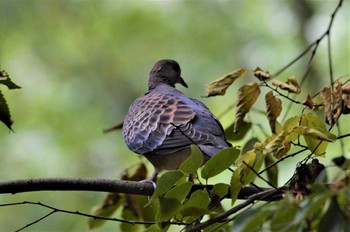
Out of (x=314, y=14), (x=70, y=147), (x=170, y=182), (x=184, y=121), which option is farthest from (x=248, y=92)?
(x=314, y=14)

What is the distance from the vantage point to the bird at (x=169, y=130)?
2457 millimetres

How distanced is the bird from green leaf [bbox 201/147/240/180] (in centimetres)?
82

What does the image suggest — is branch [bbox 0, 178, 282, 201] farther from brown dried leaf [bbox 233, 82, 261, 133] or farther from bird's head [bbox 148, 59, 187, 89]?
bird's head [bbox 148, 59, 187, 89]

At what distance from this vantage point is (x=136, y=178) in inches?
103

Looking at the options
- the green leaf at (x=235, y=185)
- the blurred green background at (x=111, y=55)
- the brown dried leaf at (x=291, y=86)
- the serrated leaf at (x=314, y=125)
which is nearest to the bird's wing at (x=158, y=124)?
the brown dried leaf at (x=291, y=86)

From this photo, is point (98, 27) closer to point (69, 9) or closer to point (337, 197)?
point (69, 9)

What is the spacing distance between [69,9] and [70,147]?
2.26m

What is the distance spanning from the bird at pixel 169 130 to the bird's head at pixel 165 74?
1.12 ft

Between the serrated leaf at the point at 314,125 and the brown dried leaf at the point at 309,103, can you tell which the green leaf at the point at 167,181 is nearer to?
the serrated leaf at the point at 314,125

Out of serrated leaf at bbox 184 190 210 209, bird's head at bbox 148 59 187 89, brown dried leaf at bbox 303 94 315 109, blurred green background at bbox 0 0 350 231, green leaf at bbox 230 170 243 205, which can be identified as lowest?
blurred green background at bbox 0 0 350 231

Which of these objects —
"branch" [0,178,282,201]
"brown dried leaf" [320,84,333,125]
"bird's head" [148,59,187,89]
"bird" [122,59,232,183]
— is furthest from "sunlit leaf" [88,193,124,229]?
"brown dried leaf" [320,84,333,125]

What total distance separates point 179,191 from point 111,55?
670 centimetres

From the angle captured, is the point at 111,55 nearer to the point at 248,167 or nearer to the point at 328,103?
the point at 328,103

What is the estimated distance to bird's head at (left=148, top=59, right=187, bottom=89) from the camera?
330cm
